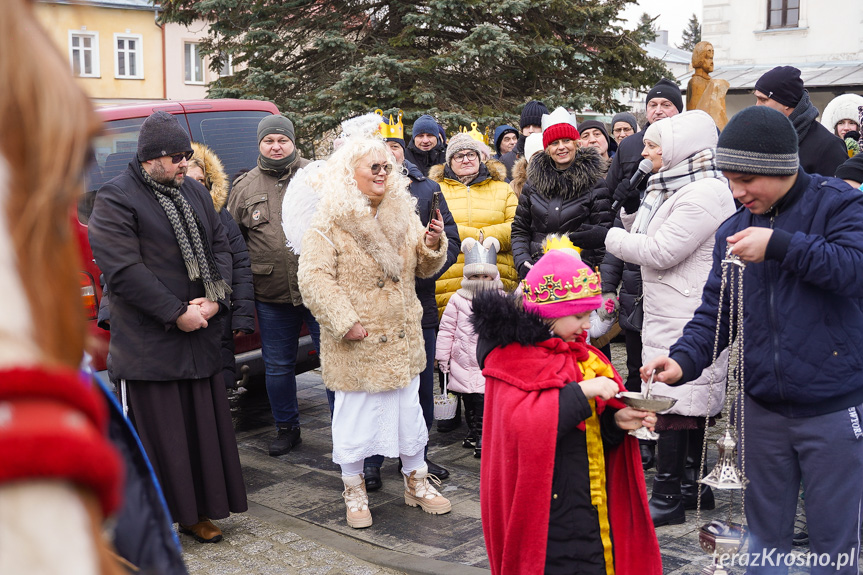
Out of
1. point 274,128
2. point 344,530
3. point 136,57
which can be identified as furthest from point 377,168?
point 136,57

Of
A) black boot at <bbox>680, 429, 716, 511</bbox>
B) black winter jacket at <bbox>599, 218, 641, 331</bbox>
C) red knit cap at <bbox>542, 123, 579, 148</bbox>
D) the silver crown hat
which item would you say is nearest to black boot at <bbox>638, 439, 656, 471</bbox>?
black boot at <bbox>680, 429, 716, 511</bbox>

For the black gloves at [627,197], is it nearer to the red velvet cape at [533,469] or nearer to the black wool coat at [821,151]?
the black wool coat at [821,151]

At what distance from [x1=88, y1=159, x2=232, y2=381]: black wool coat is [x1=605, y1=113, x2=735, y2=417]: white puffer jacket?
7.94ft

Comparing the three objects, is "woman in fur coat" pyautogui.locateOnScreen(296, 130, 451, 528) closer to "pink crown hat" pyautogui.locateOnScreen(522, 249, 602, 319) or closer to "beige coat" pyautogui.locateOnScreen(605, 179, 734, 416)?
"beige coat" pyautogui.locateOnScreen(605, 179, 734, 416)

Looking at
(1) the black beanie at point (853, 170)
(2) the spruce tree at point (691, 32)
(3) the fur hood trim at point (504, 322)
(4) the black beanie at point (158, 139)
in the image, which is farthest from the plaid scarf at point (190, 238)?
(2) the spruce tree at point (691, 32)

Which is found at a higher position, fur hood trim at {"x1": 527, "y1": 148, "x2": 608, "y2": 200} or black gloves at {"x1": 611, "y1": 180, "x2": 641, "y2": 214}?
fur hood trim at {"x1": 527, "y1": 148, "x2": 608, "y2": 200}

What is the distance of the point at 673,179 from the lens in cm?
492

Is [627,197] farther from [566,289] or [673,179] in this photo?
[566,289]

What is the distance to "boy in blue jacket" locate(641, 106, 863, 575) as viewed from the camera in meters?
3.18

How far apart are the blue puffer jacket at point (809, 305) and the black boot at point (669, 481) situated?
5.55 feet

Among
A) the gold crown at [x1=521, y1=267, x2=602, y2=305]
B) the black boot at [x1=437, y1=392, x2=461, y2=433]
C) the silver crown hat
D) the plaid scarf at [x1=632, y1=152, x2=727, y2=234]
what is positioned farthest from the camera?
the black boot at [x1=437, y1=392, x2=461, y2=433]

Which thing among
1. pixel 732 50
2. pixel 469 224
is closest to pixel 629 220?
pixel 469 224

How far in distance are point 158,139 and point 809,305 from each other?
3.33m

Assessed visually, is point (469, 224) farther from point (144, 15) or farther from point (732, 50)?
point (144, 15)
